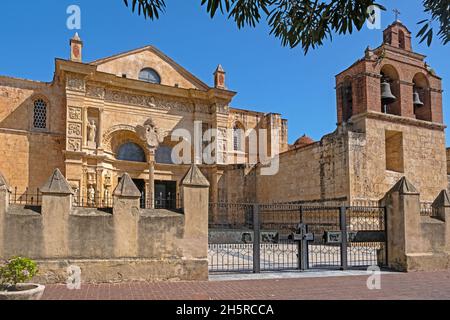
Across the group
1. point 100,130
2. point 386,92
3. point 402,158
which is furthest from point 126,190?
point 100,130

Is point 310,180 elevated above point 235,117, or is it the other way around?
point 235,117

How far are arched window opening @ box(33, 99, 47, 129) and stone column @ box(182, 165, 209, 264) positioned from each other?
17.7 meters

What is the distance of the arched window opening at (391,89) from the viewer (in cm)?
1748

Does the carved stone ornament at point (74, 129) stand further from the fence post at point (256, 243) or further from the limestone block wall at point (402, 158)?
the fence post at point (256, 243)

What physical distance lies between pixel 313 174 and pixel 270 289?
Answer: 40.2ft

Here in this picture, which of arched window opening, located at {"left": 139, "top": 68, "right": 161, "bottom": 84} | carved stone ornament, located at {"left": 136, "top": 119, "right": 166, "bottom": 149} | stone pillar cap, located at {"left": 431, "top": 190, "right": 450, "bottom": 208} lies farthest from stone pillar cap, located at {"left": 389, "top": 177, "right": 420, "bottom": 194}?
arched window opening, located at {"left": 139, "top": 68, "right": 161, "bottom": 84}

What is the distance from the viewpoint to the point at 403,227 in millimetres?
11000

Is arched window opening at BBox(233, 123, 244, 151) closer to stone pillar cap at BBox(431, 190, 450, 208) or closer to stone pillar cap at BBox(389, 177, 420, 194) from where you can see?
stone pillar cap at BBox(431, 190, 450, 208)

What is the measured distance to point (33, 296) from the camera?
6180 mm

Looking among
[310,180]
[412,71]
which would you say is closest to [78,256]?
[310,180]

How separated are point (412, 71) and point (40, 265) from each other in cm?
1744

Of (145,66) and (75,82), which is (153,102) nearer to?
(145,66)

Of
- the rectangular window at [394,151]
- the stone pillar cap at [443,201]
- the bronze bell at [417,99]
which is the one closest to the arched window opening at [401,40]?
the bronze bell at [417,99]
